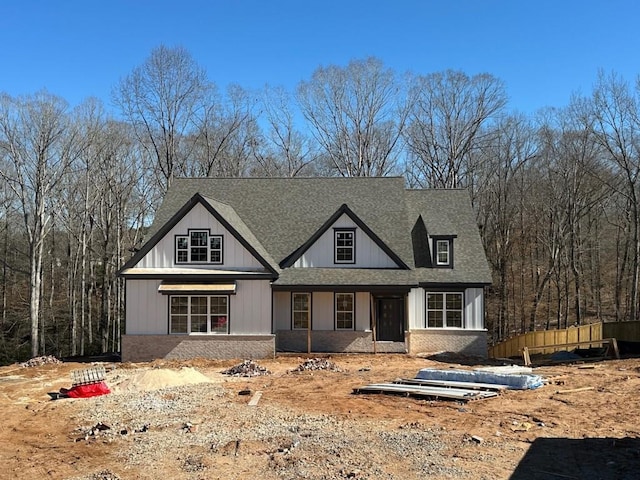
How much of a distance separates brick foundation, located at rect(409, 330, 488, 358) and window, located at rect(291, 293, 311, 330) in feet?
14.7

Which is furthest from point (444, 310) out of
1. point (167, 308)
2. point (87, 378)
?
point (87, 378)

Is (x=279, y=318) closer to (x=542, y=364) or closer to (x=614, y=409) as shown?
(x=542, y=364)

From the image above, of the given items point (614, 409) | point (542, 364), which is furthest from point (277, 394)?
point (542, 364)

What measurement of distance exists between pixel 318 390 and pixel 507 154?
116ft

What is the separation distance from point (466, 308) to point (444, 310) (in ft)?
3.01

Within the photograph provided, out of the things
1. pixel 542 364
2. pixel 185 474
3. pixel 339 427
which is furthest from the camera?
pixel 542 364

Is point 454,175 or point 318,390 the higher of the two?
point 454,175

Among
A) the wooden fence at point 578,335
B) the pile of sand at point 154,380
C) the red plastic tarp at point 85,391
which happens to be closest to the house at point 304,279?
the wooden fence at point 578,335

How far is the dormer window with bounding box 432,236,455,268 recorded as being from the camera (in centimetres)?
2675

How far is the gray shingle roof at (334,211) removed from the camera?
83.8ft

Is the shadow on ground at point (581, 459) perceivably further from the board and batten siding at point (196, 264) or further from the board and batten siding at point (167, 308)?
the board and batten siding at point (196, 264)

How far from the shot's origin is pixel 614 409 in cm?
1366

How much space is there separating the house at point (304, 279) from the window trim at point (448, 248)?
44mm

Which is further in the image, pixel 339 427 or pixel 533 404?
pixel 533 404
